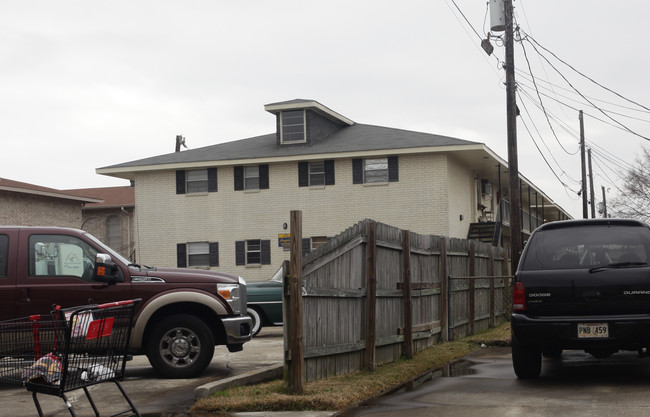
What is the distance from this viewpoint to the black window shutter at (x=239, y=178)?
3466cm

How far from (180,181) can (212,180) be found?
55.2 inches

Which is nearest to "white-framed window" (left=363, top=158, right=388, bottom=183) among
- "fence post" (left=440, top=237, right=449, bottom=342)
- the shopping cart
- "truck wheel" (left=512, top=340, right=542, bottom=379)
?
"fence post" (left=440, top=237, right=449, bottom=342)

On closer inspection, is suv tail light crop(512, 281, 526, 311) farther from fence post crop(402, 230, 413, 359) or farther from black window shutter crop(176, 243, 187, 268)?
black window shutter crop(176, 243, 187, 268)

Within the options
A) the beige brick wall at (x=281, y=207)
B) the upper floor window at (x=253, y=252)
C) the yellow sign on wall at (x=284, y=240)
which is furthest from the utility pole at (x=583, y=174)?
the upper floor window at (x=253, y=252)

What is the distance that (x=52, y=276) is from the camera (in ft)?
33.9

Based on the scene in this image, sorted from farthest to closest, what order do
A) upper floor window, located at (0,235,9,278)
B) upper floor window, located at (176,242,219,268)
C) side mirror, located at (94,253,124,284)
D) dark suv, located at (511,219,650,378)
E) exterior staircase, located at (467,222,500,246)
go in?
exterior staircase, located at (467,222,500,246)
upper floor window, located at (176,242,219,268)
upper floor window, located at (0,235,9,278)
side mirror, located at (94,253,124,284)
dark suv, located at (511,219,650,378)

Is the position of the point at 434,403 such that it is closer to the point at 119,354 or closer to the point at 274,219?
the point at 119,354

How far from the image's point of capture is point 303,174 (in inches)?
1340

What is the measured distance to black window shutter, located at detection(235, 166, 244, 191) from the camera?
34.7 meters

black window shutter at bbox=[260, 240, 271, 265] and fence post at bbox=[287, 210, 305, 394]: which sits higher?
black window shutter at bbox=[260, 240, 271, 265]

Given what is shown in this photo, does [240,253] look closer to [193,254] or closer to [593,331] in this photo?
[193,254]

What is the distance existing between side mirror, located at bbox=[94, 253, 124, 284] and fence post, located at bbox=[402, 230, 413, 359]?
4.01m

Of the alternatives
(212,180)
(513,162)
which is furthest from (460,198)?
(513,162)

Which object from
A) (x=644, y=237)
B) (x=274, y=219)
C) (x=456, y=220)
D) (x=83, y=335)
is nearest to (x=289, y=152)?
(x=274, y=219)
